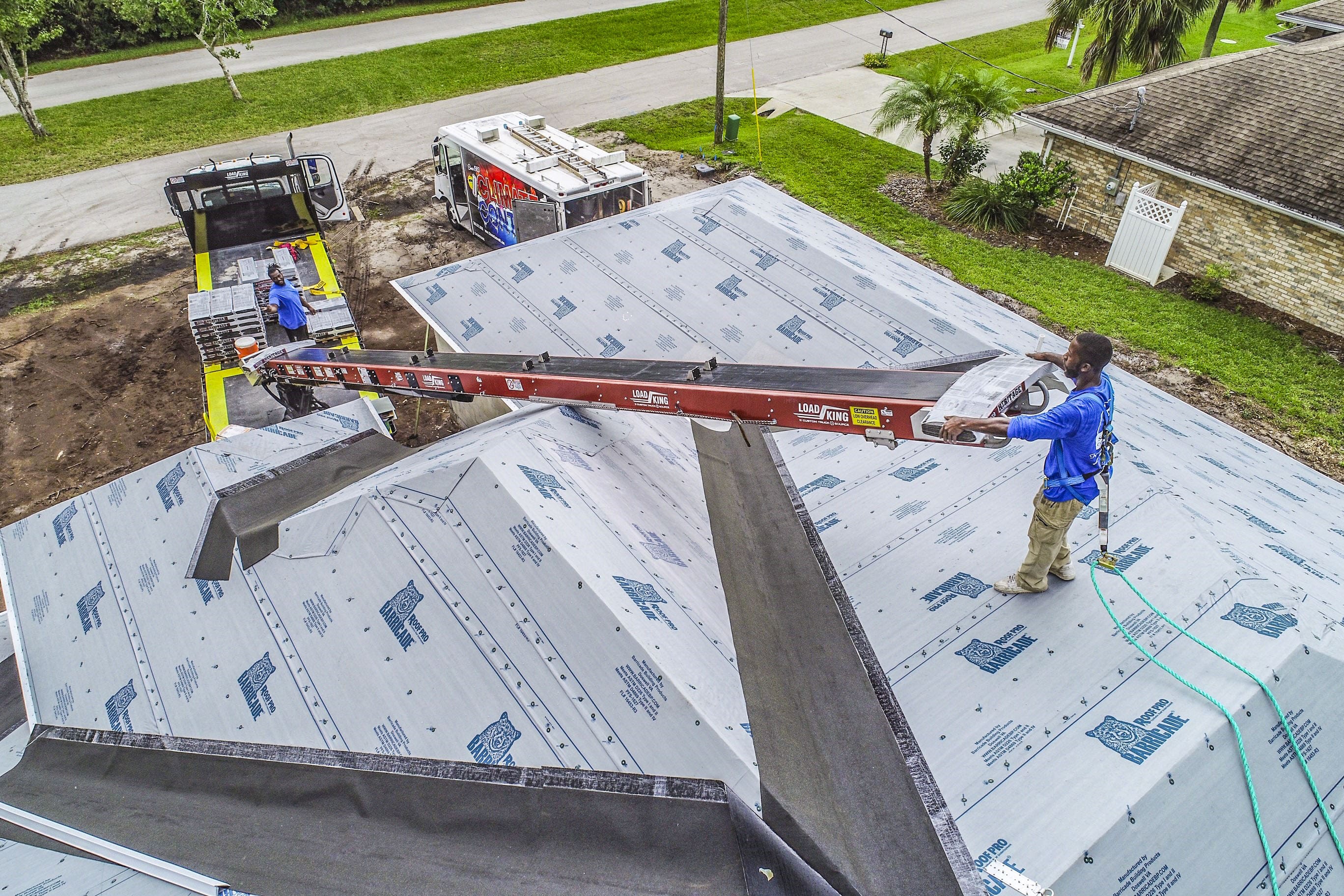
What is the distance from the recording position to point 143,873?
15.5ft

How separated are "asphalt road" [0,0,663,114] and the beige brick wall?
83.9 ft

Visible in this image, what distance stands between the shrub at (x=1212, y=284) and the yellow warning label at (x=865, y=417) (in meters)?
15.9

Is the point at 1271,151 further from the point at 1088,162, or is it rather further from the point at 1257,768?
the point at 1257,768

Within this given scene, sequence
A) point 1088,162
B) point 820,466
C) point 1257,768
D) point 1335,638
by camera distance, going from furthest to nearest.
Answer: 1. point 1088,162
2. point 820,466
3. point 1335,638
4. point 1257,768

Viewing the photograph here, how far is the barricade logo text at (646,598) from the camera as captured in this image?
559cm

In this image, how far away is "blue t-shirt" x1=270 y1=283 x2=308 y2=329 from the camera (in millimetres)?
12492

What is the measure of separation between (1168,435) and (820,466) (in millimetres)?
4237

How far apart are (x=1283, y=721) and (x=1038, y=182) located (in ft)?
56.9

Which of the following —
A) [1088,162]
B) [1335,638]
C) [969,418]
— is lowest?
[1088,162]

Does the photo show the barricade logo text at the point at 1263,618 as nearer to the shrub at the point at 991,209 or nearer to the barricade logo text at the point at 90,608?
the barricade logo text at the point at 90,608

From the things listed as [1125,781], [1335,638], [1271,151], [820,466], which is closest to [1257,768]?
[1125,781]

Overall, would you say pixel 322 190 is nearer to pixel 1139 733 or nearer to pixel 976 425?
pixel 976 425

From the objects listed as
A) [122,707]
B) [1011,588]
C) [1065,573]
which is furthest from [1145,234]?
[122,707]

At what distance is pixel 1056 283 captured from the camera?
58.0 feet
